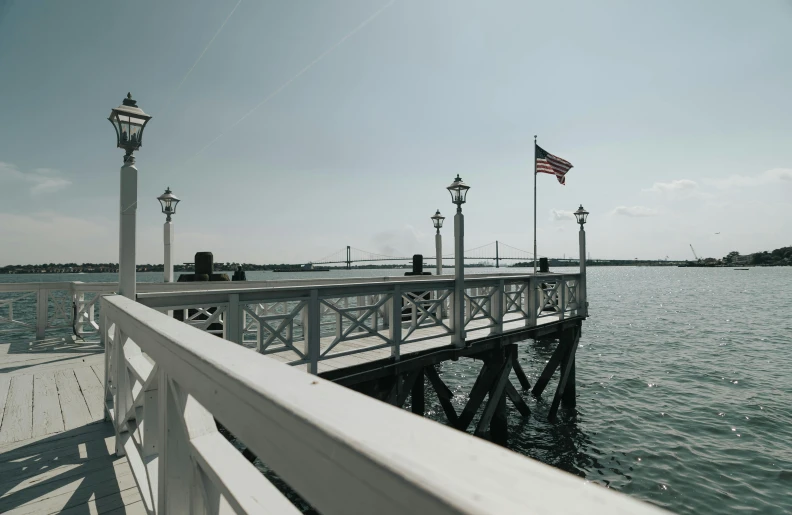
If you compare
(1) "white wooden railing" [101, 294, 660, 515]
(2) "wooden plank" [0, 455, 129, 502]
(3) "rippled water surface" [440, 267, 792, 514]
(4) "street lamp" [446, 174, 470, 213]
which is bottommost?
(3) "rippled water surface" [440, 267, 792, 514]

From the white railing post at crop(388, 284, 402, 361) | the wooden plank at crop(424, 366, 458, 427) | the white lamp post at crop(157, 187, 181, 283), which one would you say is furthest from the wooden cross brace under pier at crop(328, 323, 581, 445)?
the white lamp post at crop(157, 187, 181, 283)

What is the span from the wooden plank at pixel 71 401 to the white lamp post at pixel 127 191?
4.63 feet

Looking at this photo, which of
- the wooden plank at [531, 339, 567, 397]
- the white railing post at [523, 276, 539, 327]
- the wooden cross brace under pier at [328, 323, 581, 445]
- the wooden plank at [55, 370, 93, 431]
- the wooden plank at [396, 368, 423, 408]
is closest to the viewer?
the wooden plank at [55, 370, 93, 431]

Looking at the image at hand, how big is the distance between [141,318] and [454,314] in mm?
6065

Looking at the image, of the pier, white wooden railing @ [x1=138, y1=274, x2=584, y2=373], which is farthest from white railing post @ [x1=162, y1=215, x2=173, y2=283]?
the pier

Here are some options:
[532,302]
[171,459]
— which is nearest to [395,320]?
[532,302]

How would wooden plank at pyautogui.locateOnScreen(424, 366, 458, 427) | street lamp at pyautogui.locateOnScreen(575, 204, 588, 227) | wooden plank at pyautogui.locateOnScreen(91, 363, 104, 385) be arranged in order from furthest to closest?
1. street lamp at pyautogui.locateOnScreen(575, 204, 588, 227)
2. wooden plank at pyautogui.locateOnScreen(424, 366, 458, 427)
3. wooden plank at pyautogui.locateOnScreen(91, 363, 104, 385)

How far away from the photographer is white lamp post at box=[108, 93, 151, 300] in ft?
14.5

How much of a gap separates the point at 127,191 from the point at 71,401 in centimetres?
275

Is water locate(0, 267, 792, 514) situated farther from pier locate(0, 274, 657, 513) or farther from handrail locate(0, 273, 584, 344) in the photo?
pier locate(0, 274, 657, 513)

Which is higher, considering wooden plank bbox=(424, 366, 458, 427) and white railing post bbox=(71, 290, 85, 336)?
white railing post bbox=(71, 290, 85, 336)

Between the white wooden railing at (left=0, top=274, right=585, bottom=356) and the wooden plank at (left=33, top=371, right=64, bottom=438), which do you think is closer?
the wooden plank at (left=33, top=371, right=64, bottom=438)

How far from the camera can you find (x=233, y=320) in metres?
5.08

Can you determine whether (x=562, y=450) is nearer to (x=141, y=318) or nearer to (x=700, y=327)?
(x=141, y=318)
